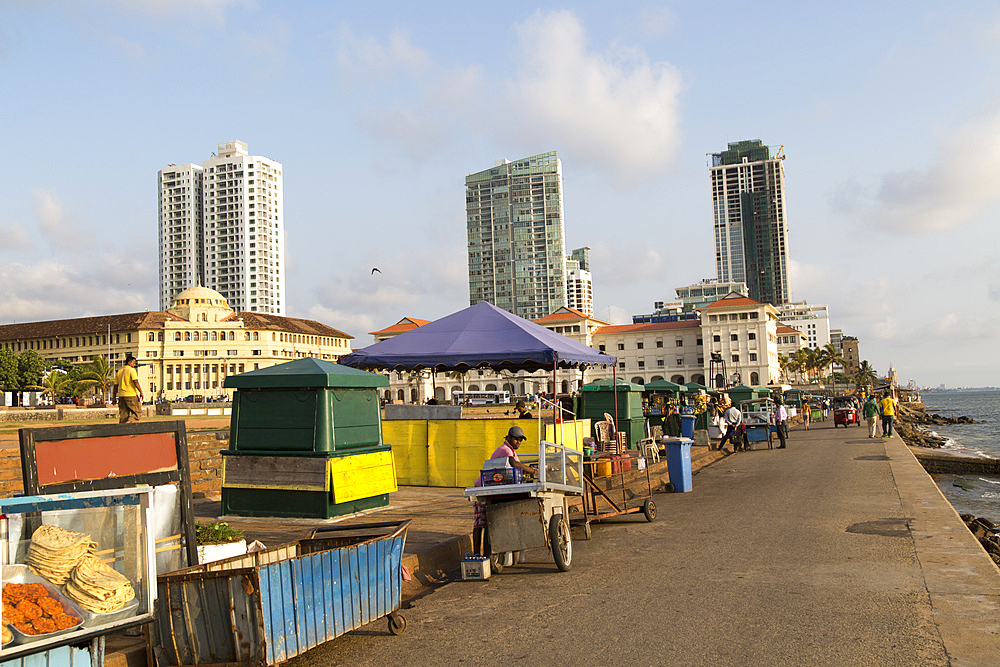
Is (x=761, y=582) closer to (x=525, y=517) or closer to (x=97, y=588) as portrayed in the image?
(x=525, y=517)

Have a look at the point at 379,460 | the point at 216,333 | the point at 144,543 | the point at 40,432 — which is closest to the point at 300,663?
the point at 144,543

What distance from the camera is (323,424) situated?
1017 cm

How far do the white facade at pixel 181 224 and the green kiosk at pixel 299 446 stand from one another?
191m

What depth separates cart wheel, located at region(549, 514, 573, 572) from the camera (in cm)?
782

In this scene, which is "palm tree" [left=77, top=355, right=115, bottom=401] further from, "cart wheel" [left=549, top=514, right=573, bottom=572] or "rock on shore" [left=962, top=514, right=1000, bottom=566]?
"cart wheel" [left=549, top=514, right=573, bottom=572]

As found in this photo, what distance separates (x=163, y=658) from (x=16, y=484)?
9033 millimetres

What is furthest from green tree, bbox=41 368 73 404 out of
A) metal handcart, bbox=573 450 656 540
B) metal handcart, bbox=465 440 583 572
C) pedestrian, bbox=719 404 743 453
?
metal handcart, bbox=465 440 583 572

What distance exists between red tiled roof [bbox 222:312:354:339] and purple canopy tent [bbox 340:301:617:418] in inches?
4545

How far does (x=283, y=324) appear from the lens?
13188 cm

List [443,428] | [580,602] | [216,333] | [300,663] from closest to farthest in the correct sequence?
[300,663], [580,602], [443,428], [216,333]

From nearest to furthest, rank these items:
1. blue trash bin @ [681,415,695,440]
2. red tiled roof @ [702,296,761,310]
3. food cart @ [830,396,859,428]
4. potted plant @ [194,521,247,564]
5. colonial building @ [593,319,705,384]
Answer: potted plant @ [194,521,247,564] → blue trash bin @ [681,415,695,440] → food cart @ [830,396,859,428] → red tiled roof @ [702,296,761,310] → colonial building @ [593,319,705,384]

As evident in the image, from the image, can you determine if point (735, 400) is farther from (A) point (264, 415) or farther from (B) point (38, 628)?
(B) point (38, 628)

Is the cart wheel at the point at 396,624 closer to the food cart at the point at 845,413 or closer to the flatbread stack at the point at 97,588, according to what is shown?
the flatbread stack at the point at 97,588

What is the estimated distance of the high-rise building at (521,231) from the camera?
191m
